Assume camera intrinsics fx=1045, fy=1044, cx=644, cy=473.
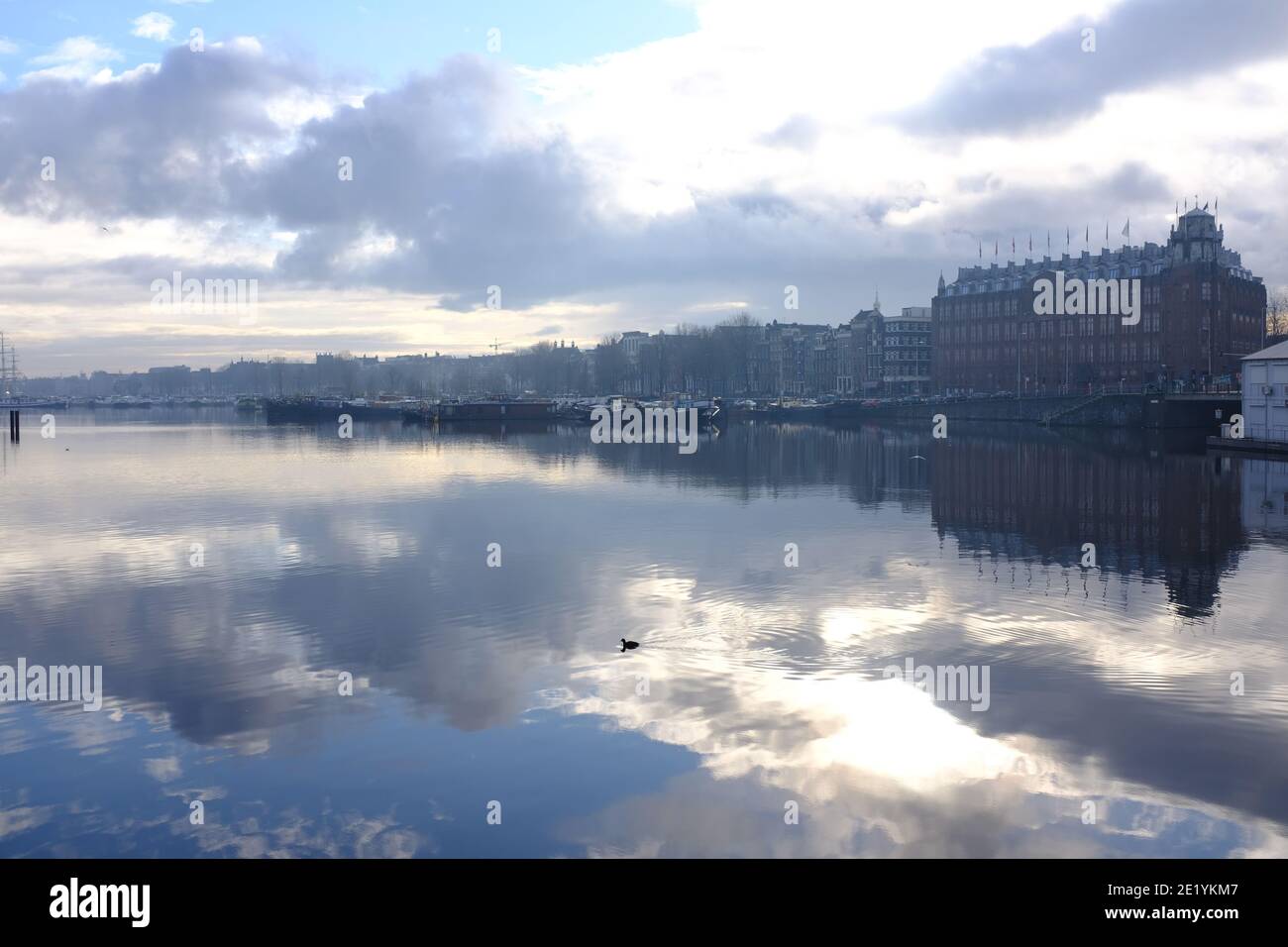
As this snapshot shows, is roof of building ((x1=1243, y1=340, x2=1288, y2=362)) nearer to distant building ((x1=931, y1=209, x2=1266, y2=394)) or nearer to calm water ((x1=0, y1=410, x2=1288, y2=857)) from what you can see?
calm water ((x1=0, y1=410, x2=1288, y2=857))

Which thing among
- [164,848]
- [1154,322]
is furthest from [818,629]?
[1154,322]

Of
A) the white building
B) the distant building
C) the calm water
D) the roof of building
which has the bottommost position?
the calm water

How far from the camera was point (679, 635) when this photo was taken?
22.1 meters

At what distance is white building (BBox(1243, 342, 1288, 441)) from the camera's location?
240 feet

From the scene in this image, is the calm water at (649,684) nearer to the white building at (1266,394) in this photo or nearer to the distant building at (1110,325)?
the white building at (1266,394)

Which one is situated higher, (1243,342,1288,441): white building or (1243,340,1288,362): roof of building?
(1243,340,1288,362): roof of building

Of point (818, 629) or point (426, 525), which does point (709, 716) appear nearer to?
point (818, 629)

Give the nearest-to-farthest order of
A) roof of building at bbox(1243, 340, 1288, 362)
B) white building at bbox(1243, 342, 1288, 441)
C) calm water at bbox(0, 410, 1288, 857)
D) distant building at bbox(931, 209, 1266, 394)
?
calm water at bbox(0, 410, 1288, 857)
white building at bbox(1243, 342, 1288, 441)
roof of building at bbox(1243, 340, 1288, 362)
distant building at bbox(931, 209, 1266, 394)

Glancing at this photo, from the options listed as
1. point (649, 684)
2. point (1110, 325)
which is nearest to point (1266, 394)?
point (649, 684)

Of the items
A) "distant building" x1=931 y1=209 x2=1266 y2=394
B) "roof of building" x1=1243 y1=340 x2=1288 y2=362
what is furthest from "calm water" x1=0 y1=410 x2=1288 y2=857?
"distant building" x1=931 y1=209 x2=1266 y2=394

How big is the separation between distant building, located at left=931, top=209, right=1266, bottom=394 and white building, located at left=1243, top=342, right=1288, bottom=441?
54.6 m

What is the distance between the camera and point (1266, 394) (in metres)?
74.9

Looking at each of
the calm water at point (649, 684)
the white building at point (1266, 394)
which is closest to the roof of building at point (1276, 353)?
the white building at point (1266, 394)

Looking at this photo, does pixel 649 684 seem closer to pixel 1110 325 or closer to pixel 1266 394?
pixel 1266 394
